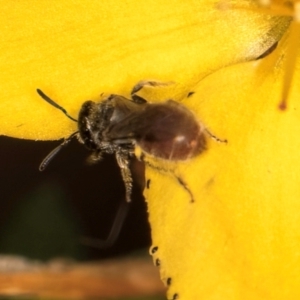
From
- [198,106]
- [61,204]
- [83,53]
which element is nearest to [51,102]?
[83,53]

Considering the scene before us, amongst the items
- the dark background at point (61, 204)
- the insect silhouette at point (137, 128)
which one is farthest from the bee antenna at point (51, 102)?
the dark background at point (61, 204)

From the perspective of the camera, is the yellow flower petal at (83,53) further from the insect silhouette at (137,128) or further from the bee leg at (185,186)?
the bee leg at (185,186)

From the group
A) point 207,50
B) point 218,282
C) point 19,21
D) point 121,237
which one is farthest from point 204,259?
point 121,237

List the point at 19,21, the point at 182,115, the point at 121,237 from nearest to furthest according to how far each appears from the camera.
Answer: the point at 182,115
the point at 19,21
the point at 121,237

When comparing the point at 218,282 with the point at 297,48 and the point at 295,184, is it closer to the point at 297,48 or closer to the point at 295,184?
the point at 295,184

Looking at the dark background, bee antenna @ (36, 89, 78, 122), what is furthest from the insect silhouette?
the dark background

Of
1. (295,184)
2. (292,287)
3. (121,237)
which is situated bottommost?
(121,237)
